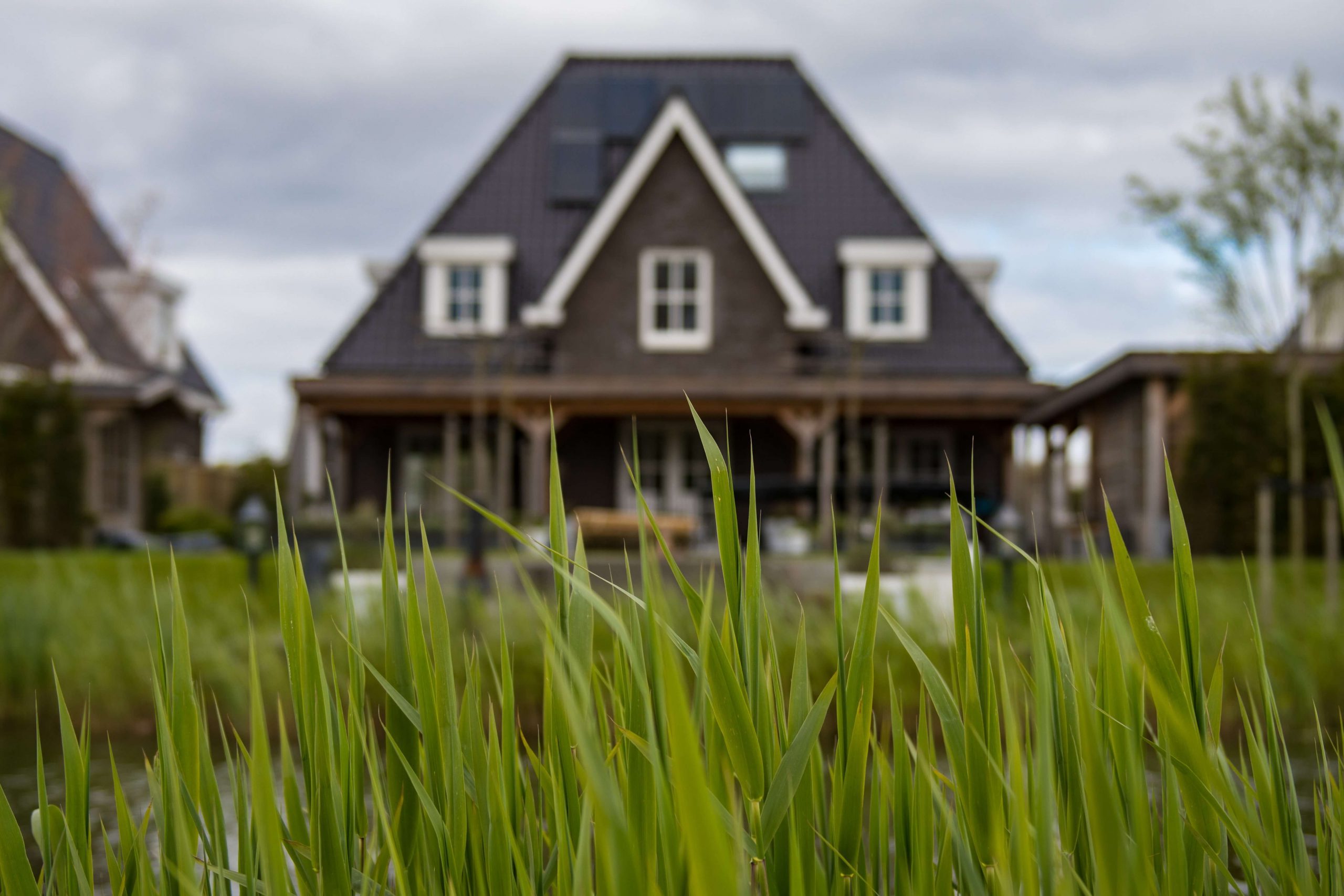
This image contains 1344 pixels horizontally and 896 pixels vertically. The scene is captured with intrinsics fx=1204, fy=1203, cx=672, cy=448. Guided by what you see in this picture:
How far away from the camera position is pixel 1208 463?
493 inches

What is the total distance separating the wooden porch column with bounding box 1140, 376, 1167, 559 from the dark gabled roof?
3565 mm

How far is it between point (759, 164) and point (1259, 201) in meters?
10.6

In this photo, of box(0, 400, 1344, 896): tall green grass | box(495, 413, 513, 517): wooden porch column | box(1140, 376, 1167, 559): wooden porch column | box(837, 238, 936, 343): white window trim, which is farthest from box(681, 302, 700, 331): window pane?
box(0, 400, 1344, 896): tall green grass

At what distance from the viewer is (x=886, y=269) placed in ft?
59.5

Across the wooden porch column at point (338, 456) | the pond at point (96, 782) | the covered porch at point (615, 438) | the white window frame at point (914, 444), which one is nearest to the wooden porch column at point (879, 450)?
the covered porch at point (615, 438)

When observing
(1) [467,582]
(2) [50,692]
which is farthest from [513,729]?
(1) [467,582]

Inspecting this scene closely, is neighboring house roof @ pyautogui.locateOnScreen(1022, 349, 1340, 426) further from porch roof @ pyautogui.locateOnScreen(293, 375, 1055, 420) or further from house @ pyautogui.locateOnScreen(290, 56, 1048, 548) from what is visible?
house @ pyautogui.locateOnScreen(290, 56, 1048, 548)

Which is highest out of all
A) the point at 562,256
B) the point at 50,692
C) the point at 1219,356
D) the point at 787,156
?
the point at 787,156

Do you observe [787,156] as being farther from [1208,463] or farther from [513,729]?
[513,729]

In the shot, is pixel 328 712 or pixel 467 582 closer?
pixel 328 712

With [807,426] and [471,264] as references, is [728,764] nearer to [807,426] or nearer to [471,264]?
[807,426]

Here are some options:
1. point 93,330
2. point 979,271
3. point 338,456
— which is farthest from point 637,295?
point 93,330

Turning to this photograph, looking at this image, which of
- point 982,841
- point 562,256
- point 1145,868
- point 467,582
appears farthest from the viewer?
point 562,256

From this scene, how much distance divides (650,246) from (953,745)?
54.8ft
